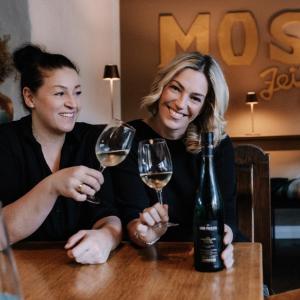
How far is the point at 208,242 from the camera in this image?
0.98 metres

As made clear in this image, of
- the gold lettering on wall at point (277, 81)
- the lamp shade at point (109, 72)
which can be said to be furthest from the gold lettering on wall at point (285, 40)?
the lamp shade at point (109, 72)

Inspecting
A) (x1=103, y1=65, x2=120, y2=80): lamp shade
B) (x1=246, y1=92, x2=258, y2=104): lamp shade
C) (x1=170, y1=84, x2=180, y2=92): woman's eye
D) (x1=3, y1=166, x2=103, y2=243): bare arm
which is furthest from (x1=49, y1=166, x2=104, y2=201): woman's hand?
(x1=246, y1=92, x2=258, y2=104): lamp shade

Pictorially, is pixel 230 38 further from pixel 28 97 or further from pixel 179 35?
pixel 28 97

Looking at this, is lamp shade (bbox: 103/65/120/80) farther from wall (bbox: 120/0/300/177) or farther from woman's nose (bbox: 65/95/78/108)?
woman's nose (bbox: 65/95/78/108)

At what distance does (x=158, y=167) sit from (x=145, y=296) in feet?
1.18

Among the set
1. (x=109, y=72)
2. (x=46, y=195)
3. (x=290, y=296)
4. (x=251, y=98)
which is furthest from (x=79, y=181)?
(x=251, y=98)

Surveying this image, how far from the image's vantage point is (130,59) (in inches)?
227

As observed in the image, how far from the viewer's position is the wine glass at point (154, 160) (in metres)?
1.13

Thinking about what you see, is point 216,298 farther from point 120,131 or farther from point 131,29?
point 131,29

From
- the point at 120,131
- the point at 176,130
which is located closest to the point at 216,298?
the point at 120,131

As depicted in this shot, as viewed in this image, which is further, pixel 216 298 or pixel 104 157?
pixel 104 157

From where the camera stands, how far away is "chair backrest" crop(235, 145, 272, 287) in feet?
4.95

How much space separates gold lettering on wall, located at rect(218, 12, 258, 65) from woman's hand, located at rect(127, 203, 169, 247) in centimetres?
447

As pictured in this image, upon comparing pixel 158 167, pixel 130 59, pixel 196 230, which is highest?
pixel 130 59
